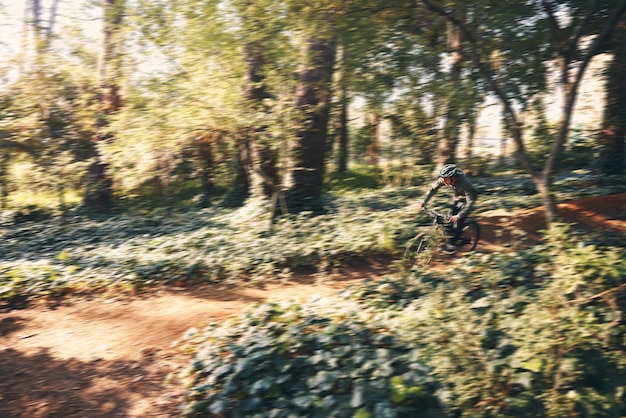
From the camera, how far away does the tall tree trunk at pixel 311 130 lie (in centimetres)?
1116

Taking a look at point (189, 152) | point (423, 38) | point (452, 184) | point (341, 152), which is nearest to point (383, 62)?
→ point (423, 38)

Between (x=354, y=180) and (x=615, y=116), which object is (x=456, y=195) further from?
(x=354, y=180)

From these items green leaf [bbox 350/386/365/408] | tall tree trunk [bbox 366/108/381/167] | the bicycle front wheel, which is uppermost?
tall tree trunk [bbox 366/108/381/167]

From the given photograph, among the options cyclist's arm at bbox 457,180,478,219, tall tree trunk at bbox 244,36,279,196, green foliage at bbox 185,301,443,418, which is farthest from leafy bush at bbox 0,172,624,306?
green foliage at bbox 185,301,443,418

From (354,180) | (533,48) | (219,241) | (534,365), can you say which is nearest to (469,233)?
(533,48)

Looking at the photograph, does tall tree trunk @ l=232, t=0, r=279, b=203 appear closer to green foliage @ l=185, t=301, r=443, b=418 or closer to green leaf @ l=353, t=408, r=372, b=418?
green foliage @ l=185, t=301, r=443, b=418

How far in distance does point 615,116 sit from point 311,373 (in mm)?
11002

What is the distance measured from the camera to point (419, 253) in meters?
8.13

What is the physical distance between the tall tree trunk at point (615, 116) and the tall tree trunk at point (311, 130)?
5.47 meters

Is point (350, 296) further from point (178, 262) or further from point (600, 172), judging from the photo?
point (600, 172)

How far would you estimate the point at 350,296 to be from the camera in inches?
276

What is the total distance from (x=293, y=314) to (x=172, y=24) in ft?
21.5

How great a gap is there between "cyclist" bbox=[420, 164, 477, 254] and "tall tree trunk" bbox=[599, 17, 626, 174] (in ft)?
13.8

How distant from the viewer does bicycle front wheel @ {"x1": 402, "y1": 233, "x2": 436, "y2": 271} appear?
7789mm
